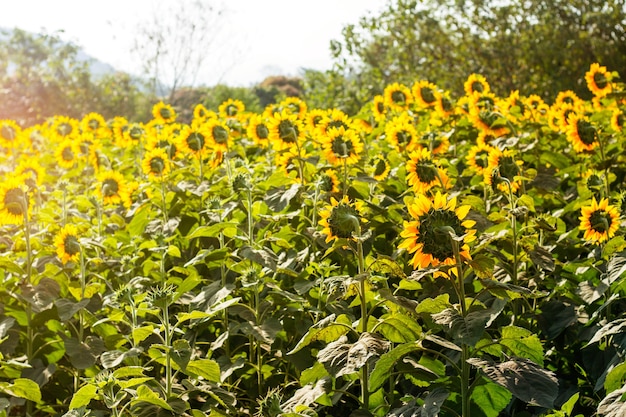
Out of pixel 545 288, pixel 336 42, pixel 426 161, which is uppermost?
pixel 336 42

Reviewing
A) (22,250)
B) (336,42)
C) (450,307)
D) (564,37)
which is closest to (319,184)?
(450,307)

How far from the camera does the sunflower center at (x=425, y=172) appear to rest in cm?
320

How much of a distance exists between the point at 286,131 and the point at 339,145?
450mm

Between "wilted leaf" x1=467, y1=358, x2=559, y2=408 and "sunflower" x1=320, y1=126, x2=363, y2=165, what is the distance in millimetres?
1557

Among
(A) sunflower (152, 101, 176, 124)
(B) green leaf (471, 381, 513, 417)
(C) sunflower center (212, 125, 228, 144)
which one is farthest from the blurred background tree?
(B) green leaf (471, 381, 513, 417)

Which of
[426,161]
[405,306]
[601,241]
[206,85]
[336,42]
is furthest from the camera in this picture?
[206,85]

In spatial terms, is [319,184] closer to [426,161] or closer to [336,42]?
[426,161]

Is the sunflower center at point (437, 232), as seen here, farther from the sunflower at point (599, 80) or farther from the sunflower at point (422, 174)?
the sunflower at point (599, 80)

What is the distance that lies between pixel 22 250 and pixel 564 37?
8.73 meters

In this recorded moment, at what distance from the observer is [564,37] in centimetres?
1072

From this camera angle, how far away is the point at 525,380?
79.7 inches

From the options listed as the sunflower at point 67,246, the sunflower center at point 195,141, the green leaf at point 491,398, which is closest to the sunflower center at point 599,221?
the green leaf at point 491,398

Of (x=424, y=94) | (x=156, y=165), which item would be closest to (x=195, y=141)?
(x=156, y=165)

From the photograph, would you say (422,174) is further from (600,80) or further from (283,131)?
(600,80)
